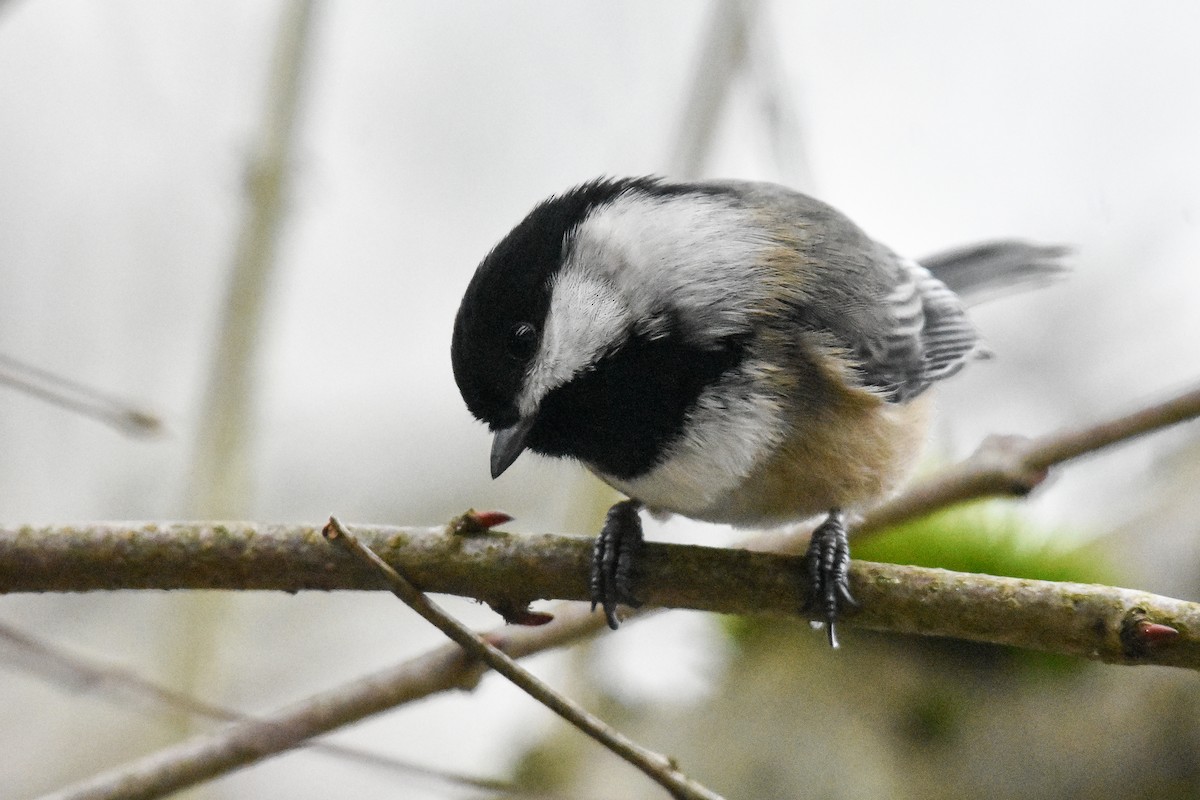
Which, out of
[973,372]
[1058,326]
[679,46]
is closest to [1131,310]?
[1058,326]

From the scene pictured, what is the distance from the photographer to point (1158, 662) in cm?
111

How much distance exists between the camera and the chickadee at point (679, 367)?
1463 millimetres

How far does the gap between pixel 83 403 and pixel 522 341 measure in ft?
1.90

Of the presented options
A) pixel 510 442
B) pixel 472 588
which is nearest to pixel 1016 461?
pixel 510 442

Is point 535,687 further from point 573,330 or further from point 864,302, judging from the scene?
point 864,302

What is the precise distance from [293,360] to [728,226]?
91.4 inches

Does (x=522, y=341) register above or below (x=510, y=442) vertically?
above

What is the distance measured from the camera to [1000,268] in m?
2.41

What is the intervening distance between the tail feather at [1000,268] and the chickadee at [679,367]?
782 mm

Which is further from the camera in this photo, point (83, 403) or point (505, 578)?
point (83, 403)

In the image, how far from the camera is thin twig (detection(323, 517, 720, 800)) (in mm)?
1063

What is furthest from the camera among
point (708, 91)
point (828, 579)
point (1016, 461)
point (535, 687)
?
point (708, 91)

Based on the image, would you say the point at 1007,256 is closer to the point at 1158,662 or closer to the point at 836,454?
the point at 836,454

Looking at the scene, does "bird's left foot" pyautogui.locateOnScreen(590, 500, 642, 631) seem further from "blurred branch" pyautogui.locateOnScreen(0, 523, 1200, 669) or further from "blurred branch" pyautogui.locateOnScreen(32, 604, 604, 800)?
"blurred branch" pyautogui.locateOnScreen(32, 604, 604, 800)
